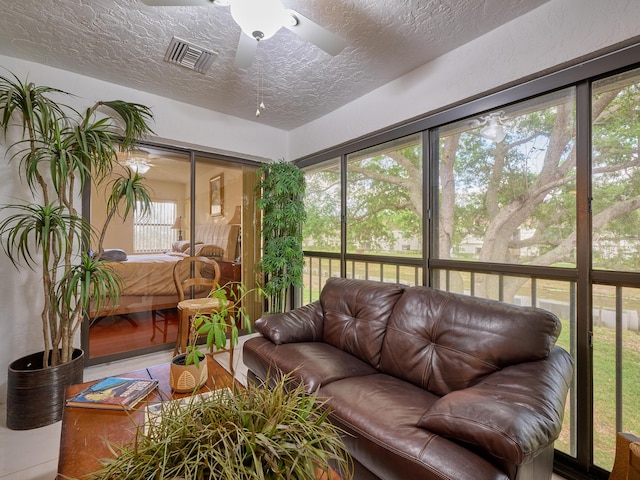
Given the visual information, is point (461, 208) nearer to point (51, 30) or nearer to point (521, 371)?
point (521, 371)

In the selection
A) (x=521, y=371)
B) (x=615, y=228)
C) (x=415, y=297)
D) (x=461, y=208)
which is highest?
(x=461, y=208)

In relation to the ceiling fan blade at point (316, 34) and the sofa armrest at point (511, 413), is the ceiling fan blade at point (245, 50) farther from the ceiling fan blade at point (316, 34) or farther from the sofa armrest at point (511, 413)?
the sofa armrest at point (511, 413)

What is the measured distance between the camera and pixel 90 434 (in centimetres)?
120

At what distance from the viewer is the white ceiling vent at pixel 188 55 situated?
2.15 metres

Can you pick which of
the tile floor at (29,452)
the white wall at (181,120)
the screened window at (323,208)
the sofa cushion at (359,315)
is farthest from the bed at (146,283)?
the sofa cushion at (359,315)

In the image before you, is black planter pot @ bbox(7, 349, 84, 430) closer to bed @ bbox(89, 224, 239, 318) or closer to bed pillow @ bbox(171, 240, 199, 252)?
bed @ bbox(89, 224, 239, 318)

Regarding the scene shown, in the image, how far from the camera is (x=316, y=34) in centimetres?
161

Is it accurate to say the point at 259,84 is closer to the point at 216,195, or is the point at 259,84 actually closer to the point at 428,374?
the point at 216,195

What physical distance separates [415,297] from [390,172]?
1282 millimetres

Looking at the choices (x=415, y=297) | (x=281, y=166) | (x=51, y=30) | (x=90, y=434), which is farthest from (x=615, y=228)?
(x=51, y=30)

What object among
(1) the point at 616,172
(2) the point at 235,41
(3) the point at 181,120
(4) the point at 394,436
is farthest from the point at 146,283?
(1) the point at 616,172

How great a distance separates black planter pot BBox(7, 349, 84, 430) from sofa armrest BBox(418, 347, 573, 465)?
236cm

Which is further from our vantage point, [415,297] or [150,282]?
[150,282]

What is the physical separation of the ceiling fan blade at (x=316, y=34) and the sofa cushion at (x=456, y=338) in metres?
1.58
